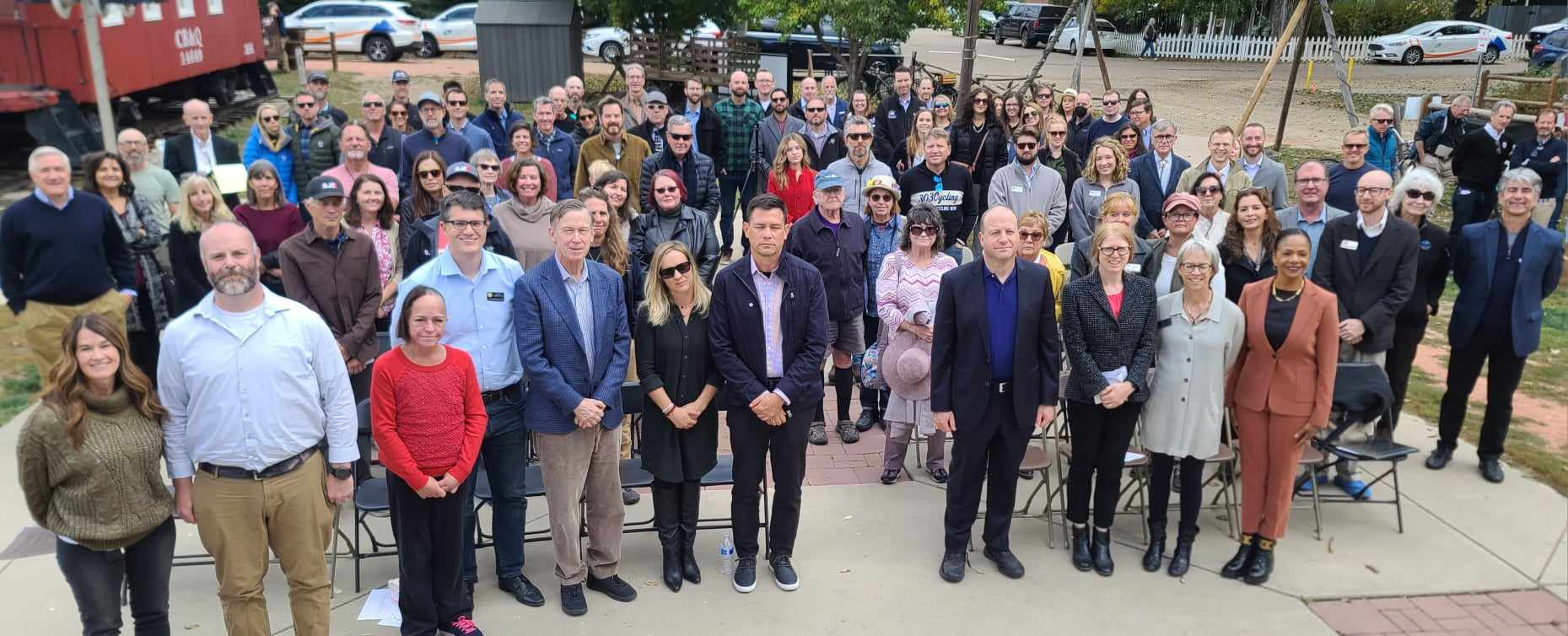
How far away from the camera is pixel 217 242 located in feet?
12.1

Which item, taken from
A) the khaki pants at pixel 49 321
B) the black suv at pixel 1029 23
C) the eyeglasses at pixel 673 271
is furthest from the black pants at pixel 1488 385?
the black suv at pixel 1029 23

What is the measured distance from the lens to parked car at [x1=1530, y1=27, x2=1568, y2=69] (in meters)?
Result: 24.2

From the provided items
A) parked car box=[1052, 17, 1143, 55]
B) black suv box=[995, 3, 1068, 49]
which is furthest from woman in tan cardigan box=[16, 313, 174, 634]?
black suv box=[995, 3, 1068, 49]

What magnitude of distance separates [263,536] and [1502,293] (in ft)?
21.6

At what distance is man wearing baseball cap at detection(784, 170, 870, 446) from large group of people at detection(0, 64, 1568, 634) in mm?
23

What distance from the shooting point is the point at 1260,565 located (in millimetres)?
→ 5227

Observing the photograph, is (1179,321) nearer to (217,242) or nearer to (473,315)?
(473,315)

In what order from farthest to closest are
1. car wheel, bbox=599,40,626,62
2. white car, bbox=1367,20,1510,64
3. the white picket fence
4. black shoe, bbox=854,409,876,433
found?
the white picket fence → white car, bbox=1367,20,1510,64 → car wheel, bbox=599,40,626,62 → black shoe, bbox=854,409,876,433

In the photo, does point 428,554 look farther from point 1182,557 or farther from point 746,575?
point 1182,557

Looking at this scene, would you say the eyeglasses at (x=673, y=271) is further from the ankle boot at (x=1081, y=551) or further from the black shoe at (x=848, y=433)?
the black shoe at (x=848, y=433)

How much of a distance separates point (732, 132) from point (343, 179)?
4.20 m

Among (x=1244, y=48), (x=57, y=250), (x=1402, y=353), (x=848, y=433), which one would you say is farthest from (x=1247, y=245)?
(x=1244, y=48)

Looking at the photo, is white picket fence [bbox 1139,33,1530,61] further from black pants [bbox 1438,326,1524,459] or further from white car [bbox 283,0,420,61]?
black pants [bbox 1438,326,1524,459]

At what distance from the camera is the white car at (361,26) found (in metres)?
28.0
